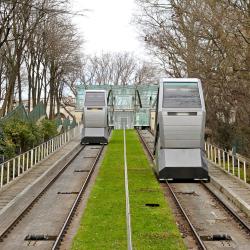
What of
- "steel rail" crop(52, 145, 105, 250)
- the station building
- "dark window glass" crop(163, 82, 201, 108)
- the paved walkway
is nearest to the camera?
"steel rail" crop(52, 145, 105, 250)

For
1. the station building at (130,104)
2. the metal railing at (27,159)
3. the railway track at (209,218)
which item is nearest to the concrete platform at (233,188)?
the railway track at (209,218)

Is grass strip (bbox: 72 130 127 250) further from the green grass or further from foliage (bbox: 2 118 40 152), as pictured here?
foliage (bbox: 2 118 40 152)

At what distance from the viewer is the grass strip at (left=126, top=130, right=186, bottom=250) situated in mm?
12375

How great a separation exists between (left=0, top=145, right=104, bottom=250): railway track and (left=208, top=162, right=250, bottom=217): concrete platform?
5.31m

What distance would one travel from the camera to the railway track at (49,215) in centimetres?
1302

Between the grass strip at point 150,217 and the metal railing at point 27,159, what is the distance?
196 inches

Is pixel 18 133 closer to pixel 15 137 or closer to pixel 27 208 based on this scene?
pixel 15 137

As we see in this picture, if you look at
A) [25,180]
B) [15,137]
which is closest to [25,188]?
[25,180]

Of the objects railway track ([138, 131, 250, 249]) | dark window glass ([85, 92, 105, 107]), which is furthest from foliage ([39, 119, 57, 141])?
railway track ([138, 131, 250, 249])

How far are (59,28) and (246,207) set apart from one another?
2820 centimetres

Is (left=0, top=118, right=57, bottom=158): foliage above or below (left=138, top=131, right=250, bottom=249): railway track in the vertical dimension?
above

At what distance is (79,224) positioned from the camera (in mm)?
14836

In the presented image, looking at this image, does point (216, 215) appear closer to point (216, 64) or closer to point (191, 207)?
point (191, 207)

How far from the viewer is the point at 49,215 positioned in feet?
54.1
